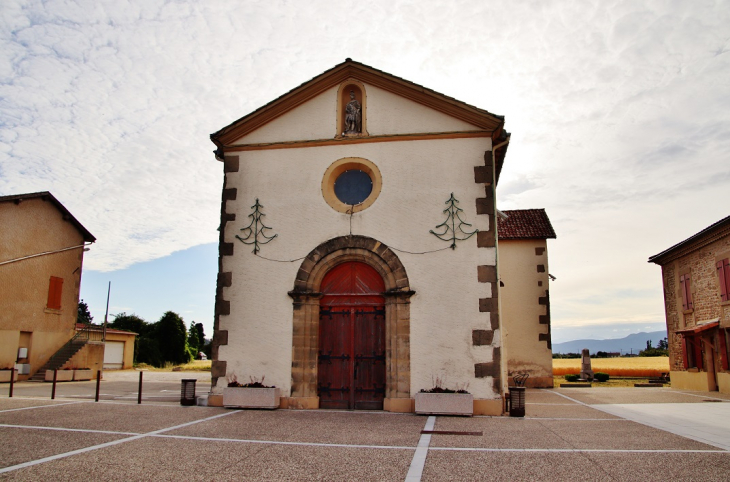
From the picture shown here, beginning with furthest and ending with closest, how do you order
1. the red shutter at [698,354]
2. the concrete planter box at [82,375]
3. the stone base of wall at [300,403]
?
the concrete planter box at [82,375], the red shutter at [698,354], the stone base of wall at [300,403]

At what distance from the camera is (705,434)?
842cm

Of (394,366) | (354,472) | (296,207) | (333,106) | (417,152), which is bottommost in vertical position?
(354,472)

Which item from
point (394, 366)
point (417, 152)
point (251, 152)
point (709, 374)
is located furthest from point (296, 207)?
point (709, 374)

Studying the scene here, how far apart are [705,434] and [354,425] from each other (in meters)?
5.43

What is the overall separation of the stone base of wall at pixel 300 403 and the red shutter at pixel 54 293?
1504cm

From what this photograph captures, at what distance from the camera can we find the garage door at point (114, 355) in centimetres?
3000

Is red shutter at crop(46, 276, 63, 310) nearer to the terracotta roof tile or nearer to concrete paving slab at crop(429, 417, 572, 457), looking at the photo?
the terracotta roof tile

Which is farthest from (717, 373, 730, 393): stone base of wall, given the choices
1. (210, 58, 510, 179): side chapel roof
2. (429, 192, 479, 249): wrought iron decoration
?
(429, 192, 479, 249): wrought iron decoration

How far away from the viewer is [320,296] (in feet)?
38.4

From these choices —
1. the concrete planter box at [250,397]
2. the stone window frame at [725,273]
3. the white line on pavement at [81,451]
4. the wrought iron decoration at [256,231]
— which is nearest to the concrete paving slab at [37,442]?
the white line on pavement at [81,451]

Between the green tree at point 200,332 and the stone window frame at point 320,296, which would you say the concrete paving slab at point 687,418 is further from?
the green tree at point 200,332

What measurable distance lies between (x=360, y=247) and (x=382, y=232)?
0.57 m

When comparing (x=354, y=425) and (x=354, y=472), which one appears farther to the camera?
(x=354, y=425)

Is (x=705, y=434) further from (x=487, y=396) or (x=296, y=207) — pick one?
(x=296, y=207)
